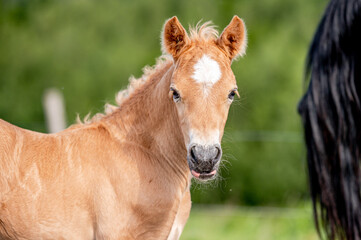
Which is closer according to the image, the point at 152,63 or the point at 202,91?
the point at 202,91

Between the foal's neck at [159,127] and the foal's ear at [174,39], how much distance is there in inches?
5.3

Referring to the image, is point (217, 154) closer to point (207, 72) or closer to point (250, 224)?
point (207, 72)

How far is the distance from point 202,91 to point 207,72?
119 mm

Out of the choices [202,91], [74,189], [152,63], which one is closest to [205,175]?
[202,91]

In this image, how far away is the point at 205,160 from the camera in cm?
288

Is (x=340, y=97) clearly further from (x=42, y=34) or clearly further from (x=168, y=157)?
(x=42, y=34)

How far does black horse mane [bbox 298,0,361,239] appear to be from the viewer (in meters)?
2.22

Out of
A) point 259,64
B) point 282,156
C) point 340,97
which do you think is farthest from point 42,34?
point 340,97

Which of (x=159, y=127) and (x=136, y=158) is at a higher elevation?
(x=159, y=127)

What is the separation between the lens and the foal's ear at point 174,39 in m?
3.30

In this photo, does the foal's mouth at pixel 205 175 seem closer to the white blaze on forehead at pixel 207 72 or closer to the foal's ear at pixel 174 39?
the white blaze on forehead at pixel 207 72

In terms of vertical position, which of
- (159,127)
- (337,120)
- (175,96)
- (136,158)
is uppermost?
(337,120)

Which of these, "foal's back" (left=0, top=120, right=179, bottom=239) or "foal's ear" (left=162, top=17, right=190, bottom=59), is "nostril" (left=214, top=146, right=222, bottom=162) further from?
"foal's ear" (left=162, top=17, right=190, bottom=59)

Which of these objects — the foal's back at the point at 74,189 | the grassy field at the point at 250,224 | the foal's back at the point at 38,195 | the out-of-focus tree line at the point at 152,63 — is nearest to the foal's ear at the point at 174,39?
the foal's back at the point at 74,189
